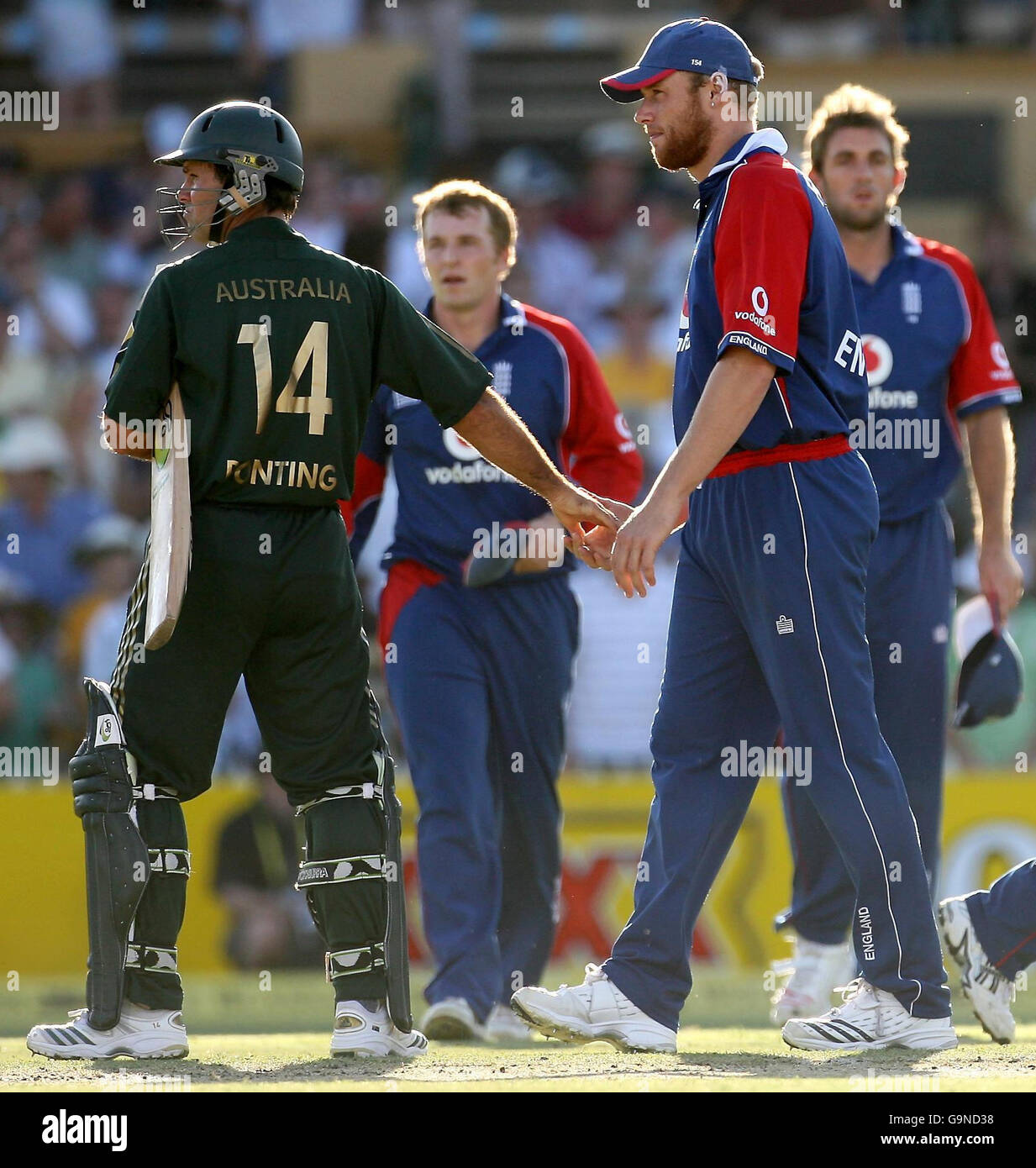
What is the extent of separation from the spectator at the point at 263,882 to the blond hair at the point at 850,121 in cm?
450

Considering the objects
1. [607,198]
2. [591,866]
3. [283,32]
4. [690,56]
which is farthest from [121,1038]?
[283,32]

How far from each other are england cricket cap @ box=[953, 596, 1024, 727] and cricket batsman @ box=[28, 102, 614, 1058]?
228 cm

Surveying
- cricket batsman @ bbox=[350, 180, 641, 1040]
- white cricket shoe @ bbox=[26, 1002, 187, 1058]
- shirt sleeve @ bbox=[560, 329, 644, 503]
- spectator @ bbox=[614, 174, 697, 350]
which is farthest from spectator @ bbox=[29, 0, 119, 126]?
white cricket shoe @ bbox=[26, 1002, 187, 1058]

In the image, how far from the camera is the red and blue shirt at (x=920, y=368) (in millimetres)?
6324

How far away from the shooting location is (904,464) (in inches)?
249

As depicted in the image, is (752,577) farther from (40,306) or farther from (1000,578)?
(40,306)

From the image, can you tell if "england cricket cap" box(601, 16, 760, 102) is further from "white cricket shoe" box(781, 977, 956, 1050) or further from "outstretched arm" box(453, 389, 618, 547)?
"white cricket shoe" box(781, 977, 956, 1050)

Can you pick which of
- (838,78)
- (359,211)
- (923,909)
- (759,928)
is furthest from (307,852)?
(838,78)

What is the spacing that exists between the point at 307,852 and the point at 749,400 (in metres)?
1.58

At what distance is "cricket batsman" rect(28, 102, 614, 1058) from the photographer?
4.81 meters

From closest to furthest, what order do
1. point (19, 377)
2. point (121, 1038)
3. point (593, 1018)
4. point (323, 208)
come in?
point (121, 1038)
point (593, 1018)
point (19, 377)
point (323, 208)

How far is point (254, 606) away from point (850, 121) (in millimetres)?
2774

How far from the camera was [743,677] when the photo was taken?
517cm

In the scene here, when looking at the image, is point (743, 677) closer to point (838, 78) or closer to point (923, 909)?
point (923, 909)
